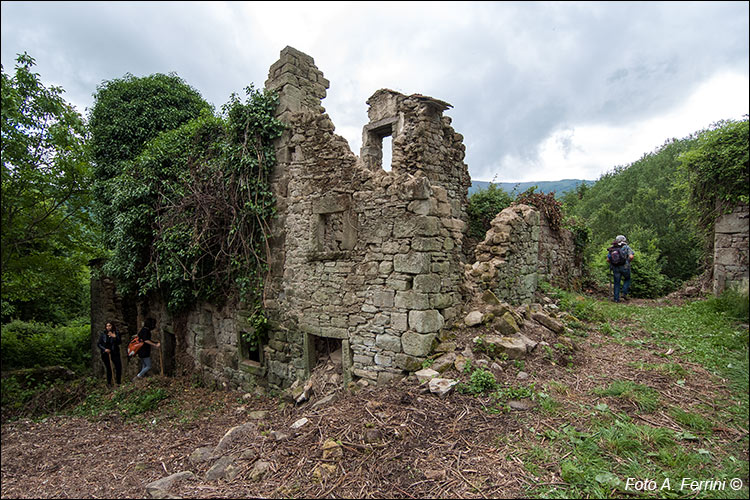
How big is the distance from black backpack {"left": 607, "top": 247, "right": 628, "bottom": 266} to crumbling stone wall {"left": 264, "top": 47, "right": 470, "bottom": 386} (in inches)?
266

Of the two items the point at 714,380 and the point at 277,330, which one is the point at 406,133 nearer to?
the point at 277,330

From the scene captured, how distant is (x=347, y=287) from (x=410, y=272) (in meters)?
1.27

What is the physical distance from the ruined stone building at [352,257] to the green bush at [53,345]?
4.15 m

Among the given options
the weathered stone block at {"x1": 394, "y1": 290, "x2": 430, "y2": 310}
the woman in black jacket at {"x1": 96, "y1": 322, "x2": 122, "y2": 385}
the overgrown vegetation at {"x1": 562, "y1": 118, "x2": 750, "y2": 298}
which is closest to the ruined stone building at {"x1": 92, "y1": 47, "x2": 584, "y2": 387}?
the weathered stone block at {"x1": 394, "y1": 290, "x2": 430, "y2": 310}

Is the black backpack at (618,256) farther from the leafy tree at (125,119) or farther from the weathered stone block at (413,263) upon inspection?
the leafy tree at (125,119)

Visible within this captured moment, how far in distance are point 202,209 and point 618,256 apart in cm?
1096

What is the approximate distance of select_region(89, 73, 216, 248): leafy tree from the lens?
11.2 m

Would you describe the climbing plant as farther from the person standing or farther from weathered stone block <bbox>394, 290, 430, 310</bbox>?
weathered stone block <bbox>394, 290, 430, 310</bbox>

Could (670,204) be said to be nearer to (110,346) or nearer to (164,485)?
(164,485)

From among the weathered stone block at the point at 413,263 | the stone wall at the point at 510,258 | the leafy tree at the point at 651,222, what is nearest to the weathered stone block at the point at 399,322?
the weathered stone block at the point at 413,263

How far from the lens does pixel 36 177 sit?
4.12 m

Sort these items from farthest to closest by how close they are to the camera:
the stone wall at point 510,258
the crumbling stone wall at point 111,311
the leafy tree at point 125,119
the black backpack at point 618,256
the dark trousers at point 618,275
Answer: the crumbling stone wall at point 111,311 → the leafy tree at point 125,119 → the dark trousers at point 618,275 → the black backpack at point 618,256 → the stone wall at point 510,258

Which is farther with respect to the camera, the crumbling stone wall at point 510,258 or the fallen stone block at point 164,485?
the crumbling stone wall at point 510,258

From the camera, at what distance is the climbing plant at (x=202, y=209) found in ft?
24.6
